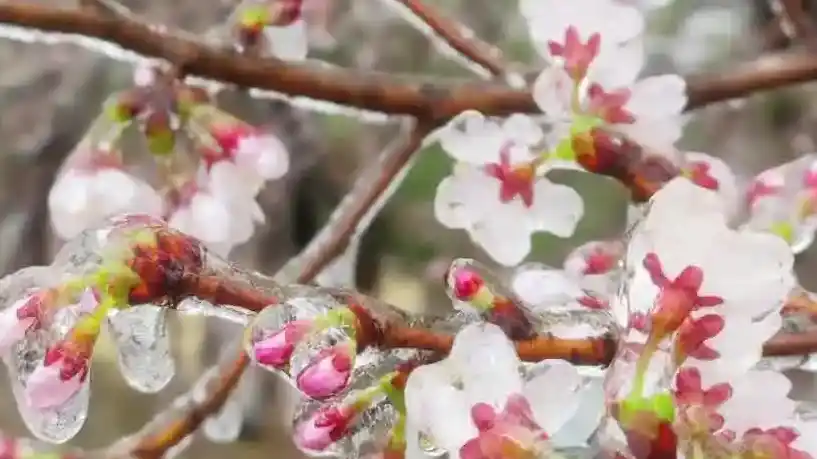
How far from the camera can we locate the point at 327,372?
0.20m

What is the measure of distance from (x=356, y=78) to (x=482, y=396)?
16 centimetres

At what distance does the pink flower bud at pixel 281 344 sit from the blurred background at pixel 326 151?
0.42m

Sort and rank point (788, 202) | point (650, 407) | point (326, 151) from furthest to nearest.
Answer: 1. point (326, 151)
2. point (788, 202)
3. point (650, 407)

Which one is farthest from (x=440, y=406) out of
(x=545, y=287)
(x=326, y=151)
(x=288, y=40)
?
(x=326, y=151)

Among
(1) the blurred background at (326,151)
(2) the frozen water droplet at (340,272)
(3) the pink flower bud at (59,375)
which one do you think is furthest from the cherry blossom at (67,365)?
(1) the blurred background at (326,151)

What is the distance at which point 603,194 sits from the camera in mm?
659

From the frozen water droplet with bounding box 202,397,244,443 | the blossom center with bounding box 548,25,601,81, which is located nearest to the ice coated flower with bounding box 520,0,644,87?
the blossom center with bounding box 548,25,601,81

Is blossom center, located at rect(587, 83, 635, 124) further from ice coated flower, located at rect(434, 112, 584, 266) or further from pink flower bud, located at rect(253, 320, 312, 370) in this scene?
pink flower bud, located at rect(253, 320, 312, 370)

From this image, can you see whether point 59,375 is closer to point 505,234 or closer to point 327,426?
point 327,426

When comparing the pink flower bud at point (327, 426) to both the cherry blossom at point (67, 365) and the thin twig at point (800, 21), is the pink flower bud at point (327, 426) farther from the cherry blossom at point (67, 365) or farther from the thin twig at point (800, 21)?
the thin twig at point (800, 21)

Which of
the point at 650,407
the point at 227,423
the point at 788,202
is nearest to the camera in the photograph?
the point at 650,407

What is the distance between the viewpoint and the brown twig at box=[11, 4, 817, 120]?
12.1 inches

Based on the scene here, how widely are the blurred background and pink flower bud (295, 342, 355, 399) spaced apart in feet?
1.37

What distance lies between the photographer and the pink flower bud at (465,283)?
0.76ft
